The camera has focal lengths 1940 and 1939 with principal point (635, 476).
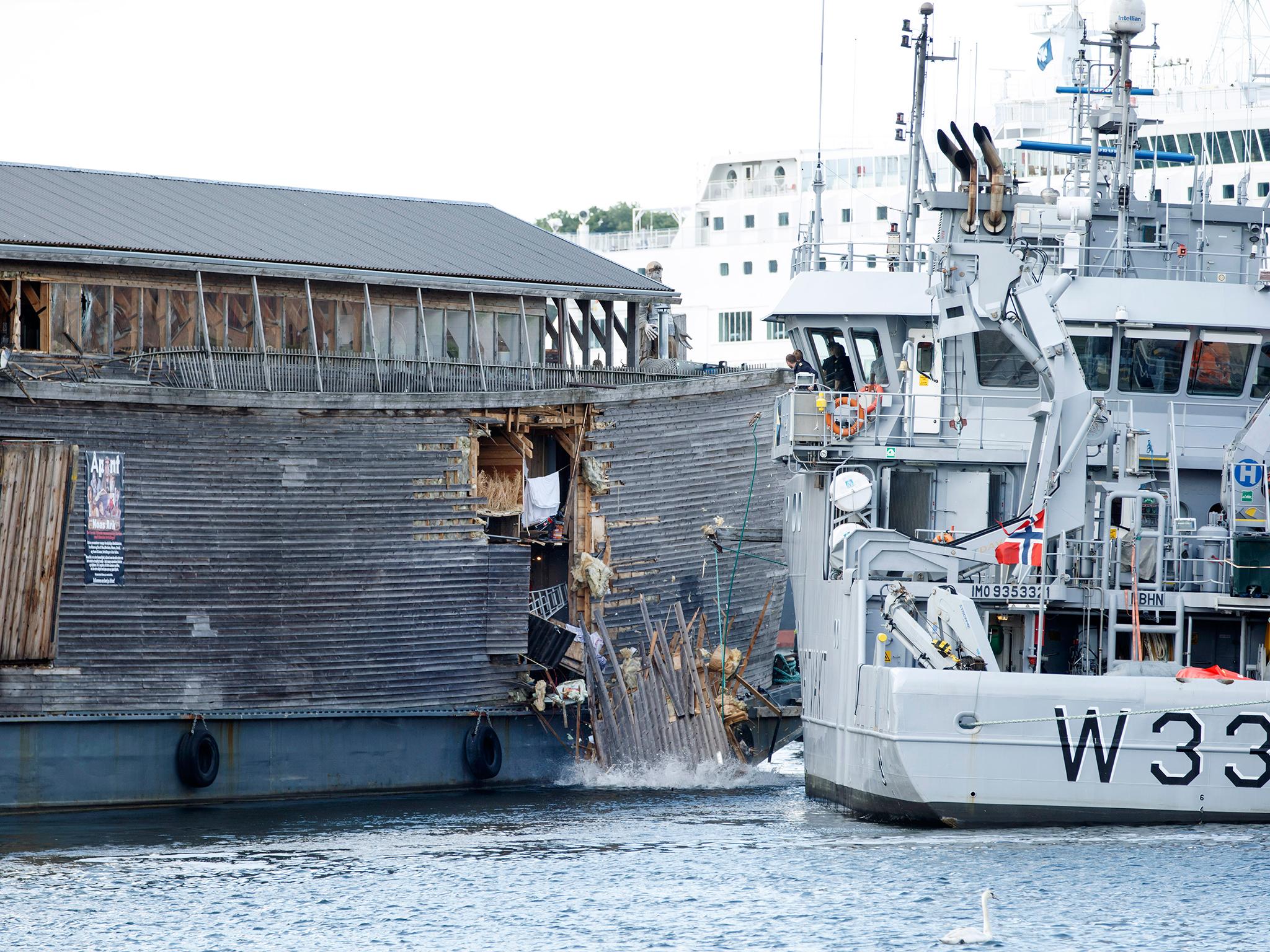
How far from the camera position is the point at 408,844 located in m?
24.2

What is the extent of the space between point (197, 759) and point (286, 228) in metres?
10.3

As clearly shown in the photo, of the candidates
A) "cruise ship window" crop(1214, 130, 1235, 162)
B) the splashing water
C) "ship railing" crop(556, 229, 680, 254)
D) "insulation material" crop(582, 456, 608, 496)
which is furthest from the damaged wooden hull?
"ship railing" crop(556, 229, 680, 254)

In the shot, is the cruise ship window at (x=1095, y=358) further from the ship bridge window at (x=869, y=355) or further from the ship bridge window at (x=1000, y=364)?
the ship bridge window at (x=869, y=355)

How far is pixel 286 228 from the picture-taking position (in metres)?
33.9

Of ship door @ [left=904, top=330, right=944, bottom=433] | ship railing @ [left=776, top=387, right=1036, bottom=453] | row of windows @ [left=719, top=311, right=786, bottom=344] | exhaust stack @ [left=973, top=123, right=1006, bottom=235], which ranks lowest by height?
ship railing @ [left=776, top=387, right=1036, bottom=453]

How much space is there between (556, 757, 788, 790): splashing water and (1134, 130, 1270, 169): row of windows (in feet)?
76.3

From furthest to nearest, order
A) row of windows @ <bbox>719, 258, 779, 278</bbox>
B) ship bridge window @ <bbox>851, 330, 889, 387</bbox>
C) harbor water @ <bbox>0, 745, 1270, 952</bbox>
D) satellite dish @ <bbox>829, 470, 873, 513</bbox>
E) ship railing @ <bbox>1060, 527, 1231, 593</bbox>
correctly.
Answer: row of windows @ <bbox>719, 258, 779, 278</bbox>
ship bridge window @ <bbox>851, 330, 889, 387</bbox>
satellite dish @ <bbox>829, 470, 873, 513</bbox>
ship railing @ <bbox>1060, 527, 1231, 593</bbox>
harbor water @ <bbox>0, 745, 1270, 952</bbox>

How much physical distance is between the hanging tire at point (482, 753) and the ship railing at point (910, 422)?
293 inches

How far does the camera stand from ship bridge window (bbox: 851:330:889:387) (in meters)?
29.2

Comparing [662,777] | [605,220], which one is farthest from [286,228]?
[605,220]

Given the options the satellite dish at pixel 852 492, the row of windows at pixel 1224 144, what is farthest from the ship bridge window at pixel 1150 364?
the row of windows at pixel 1224 144

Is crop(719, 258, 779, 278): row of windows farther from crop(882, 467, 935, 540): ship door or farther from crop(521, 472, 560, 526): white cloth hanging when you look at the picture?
crop(882, 467, 935, 540): ship door

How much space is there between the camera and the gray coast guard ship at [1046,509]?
22.1 meters

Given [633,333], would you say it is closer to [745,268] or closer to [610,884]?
[610,884]
